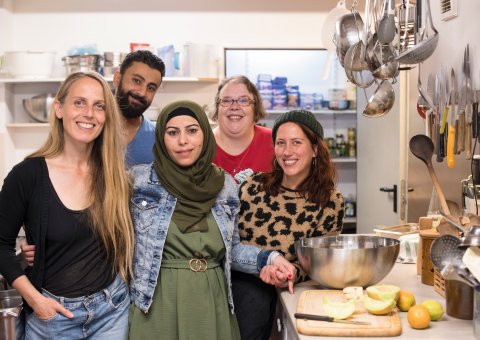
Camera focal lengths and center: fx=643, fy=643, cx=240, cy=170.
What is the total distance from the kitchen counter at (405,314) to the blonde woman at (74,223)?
1.70 ft

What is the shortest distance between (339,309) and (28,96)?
4134mm

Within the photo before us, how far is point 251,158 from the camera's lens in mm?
2881

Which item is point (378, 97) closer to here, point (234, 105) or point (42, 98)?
point (234, 105)

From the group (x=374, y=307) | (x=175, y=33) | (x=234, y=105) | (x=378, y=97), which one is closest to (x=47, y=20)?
(x=175, y=33)

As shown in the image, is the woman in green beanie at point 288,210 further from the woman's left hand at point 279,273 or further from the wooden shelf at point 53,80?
the wooden shelf at point 53,80

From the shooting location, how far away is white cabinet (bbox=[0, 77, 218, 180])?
515cm

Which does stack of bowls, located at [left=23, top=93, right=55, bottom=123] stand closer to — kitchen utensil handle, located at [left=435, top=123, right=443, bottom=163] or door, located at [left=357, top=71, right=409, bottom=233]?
door, located at [left=357, top=71, right=409, bottom=233]

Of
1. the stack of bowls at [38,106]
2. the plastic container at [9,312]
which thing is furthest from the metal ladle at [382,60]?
the stack of bowls at [38,106]

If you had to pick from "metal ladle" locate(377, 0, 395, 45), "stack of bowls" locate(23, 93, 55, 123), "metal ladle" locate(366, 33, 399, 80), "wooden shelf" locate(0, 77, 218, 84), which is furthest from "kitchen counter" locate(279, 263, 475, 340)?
"stack of bowls" locate(23, 93, 55, 123)

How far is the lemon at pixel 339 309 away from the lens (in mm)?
1745

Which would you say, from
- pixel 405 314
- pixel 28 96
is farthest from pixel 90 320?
pixel 28 96

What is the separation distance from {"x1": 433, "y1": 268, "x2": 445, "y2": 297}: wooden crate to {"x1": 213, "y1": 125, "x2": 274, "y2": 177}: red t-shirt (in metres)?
0.95

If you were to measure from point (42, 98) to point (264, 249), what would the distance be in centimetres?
337

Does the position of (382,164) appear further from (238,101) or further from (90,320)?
(90,320)
